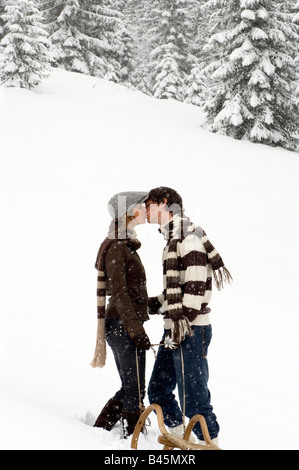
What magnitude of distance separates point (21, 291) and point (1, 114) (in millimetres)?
7210

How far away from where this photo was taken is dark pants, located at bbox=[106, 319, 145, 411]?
3139mm

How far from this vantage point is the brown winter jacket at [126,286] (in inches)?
120

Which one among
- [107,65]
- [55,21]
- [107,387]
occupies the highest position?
→ [55,21]

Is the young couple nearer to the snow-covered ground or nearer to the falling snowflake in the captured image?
the falling snowflake

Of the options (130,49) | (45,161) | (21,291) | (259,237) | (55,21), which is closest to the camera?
(21,291)

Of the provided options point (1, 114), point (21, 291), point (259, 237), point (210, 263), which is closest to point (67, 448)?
point (210, 263)

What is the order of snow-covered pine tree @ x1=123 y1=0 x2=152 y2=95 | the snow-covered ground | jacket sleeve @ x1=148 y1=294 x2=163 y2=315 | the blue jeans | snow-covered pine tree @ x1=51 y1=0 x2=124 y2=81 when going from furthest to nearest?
1. snow-covered pine tree @ x1=123 y1=0 x2=152 y2=95
2. snow-covered pine tree @ x1=51 y1=0 x2=124 y2=81
3. the snow-covered ground
4. jacket sleeve @ x1=148 y1=294 x2=163 y2=315
5. the blue jeans

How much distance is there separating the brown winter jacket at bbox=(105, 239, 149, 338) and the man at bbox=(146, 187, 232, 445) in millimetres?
217

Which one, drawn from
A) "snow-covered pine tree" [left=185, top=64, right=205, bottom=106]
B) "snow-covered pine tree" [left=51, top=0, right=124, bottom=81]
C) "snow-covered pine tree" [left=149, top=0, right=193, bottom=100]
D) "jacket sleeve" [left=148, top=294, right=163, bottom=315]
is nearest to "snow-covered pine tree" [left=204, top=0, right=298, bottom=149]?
"snow-covered pine tree" [left=51, top=0, right=124, bottom=81]

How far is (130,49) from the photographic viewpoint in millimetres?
32312

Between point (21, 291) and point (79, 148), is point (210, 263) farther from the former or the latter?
point (79, 148)

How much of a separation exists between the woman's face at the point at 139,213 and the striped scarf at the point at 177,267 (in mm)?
182

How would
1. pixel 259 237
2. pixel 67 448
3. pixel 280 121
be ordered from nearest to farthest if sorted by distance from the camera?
pixel 67 448 → pixel 259 237 → pixel 280 121

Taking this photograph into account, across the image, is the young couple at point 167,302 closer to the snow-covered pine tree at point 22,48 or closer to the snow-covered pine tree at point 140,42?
the snow-covered pine tree at point 22,48
